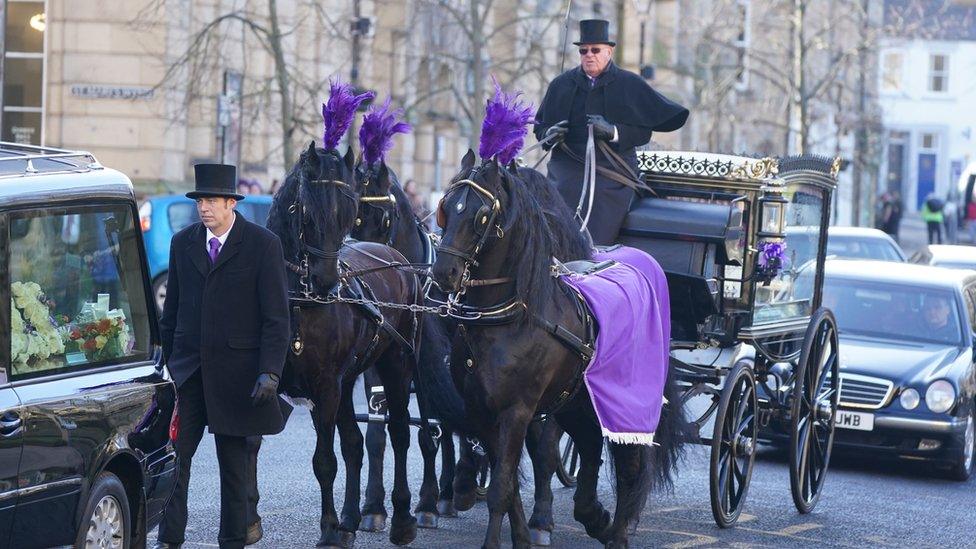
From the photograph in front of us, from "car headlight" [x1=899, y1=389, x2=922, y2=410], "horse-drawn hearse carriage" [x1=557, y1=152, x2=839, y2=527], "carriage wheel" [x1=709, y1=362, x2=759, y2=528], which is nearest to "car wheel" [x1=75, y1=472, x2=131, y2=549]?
"horse-drawn hearse carriage" [x1=557, y1=152, x2=839, y2=527]

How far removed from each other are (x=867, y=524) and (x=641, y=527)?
1.56 metres

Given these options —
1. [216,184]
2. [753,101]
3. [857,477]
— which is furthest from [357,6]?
[753,101]

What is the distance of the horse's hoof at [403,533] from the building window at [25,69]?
21.5m

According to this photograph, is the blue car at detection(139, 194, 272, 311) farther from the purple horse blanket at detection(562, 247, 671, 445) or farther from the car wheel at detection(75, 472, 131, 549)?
the car wheel at detection(75, 472, 131, 549)

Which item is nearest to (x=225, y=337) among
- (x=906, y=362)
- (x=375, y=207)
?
(x=375, y=207)

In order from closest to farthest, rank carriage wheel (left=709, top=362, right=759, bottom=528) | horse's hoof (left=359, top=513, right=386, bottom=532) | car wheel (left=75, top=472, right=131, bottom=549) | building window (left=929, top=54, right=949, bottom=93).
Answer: car wheel (left=75, top=472, right=131, bottom=549)
horse's hoof (left=359, top=513, right=386, bottom=532)
carriage wheel (left=709, top=362, right=759, bottom=528)
building window (left=929, top=54, right=949, bottom=93)

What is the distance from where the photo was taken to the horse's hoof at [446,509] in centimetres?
1021

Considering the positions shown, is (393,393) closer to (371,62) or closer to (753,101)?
(371,62)

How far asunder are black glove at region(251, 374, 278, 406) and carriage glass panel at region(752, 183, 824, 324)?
4.21 metres

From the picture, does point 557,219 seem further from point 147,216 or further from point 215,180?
point 147,216

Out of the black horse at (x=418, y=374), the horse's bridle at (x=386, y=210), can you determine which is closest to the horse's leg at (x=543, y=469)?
the black horse at (x=418, y=374)

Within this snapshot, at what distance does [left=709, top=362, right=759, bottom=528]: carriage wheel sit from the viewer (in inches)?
393

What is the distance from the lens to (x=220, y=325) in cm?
764

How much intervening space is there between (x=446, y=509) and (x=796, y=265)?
3213 mm
